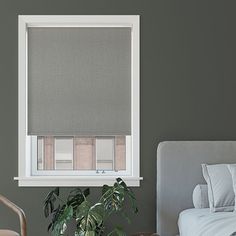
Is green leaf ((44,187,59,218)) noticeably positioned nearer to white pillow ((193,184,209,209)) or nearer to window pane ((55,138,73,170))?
window pane ((55,138,73,170))

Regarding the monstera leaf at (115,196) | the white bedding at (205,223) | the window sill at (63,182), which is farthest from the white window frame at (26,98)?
the white bedding at (205,223)

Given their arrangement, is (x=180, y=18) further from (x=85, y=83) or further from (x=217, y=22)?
(x=85, y=83)

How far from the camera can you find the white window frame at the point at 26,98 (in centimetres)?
506

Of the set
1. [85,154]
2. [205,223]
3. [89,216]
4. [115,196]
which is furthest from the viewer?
[85,154]

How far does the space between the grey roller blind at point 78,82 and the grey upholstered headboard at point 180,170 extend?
0.47 m

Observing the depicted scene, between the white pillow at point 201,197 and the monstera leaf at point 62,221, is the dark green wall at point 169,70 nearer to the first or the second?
the white pillow at point 201,197

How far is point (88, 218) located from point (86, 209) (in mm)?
71

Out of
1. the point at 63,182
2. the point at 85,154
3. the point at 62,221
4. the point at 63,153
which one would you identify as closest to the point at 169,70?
the point at 85,154

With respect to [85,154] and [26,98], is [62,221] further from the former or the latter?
[26,98]

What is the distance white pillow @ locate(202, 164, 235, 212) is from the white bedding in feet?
0.34

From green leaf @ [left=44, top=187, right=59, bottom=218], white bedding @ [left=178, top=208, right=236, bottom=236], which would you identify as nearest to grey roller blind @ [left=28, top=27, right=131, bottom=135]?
green leaf @ [left=44, top=187, right=59, bottom=218]

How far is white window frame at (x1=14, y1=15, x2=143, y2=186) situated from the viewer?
5.06 metres

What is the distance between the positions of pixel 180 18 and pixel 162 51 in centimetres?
34

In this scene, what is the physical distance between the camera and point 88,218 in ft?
14.6
